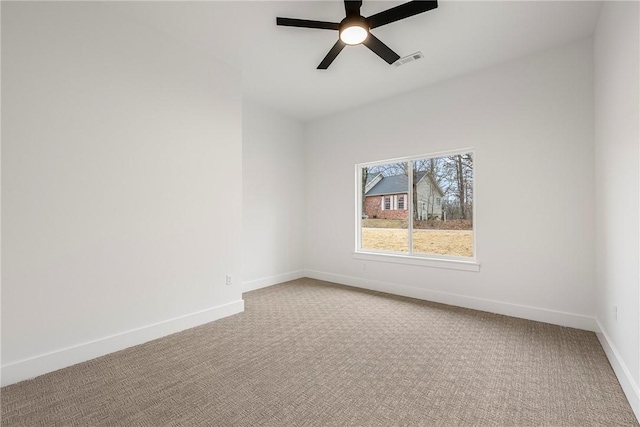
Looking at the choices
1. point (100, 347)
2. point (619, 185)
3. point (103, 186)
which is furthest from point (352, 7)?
point (100, 347)

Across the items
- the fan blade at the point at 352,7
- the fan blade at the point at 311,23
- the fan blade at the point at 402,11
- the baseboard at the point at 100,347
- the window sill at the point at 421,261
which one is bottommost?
the baseboard at the point at 100,347

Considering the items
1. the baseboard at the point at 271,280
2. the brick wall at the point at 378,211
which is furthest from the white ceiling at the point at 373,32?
the baseboard at the point at 271,280

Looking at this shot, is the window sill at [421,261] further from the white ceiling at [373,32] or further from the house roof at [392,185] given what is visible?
the white ceiling at [373,32]

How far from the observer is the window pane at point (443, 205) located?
13.0 feet

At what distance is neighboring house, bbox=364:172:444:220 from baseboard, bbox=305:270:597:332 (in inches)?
43.2

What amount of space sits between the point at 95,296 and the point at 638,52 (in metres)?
4.34

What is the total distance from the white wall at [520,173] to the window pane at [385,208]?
34 centimetres

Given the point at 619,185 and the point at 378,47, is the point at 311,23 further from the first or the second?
the point at 619,185

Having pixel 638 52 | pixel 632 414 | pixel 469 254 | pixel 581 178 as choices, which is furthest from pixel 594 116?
pixel 632 414

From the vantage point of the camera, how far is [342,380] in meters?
2.14

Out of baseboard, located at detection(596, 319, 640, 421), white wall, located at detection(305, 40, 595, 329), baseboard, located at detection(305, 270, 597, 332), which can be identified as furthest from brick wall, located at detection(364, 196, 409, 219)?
baseboard, located at detection(596, 319, 640, 421)

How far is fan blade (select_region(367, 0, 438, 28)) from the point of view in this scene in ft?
7.11

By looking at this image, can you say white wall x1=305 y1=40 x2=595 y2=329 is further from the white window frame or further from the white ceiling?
the white ceiling

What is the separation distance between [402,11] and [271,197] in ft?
11.4
